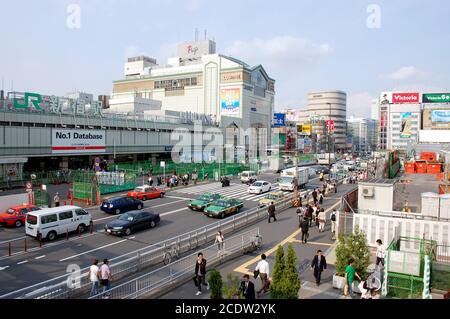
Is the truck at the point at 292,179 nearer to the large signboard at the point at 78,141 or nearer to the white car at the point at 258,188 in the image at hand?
the white car at the point at 258,188

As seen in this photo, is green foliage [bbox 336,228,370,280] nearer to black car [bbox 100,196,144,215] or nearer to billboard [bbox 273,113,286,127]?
black car [bbox 100,196,144,215]

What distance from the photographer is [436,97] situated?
416 feet

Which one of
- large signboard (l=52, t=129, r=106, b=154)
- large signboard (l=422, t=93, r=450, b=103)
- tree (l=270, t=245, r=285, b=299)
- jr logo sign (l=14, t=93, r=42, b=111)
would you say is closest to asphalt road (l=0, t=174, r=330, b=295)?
tree (l=270, t=245, r=285, b=299)

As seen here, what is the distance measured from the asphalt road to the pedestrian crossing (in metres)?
8.58

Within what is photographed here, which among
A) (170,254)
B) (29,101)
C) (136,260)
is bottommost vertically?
(170,254)

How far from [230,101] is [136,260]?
76.4m

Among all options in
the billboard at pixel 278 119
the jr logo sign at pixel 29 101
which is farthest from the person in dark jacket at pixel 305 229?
the billboard at pixel 278 119

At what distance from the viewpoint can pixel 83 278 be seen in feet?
Result: 43.0

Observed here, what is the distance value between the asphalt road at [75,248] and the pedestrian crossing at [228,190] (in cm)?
858

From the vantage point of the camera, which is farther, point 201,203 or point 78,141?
point 78,141

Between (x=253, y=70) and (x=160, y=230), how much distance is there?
76.5 metres

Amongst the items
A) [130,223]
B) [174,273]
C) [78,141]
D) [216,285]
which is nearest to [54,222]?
[130,223]

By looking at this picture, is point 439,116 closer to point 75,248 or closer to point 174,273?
point 75,248

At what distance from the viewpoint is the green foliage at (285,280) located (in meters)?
10.6
